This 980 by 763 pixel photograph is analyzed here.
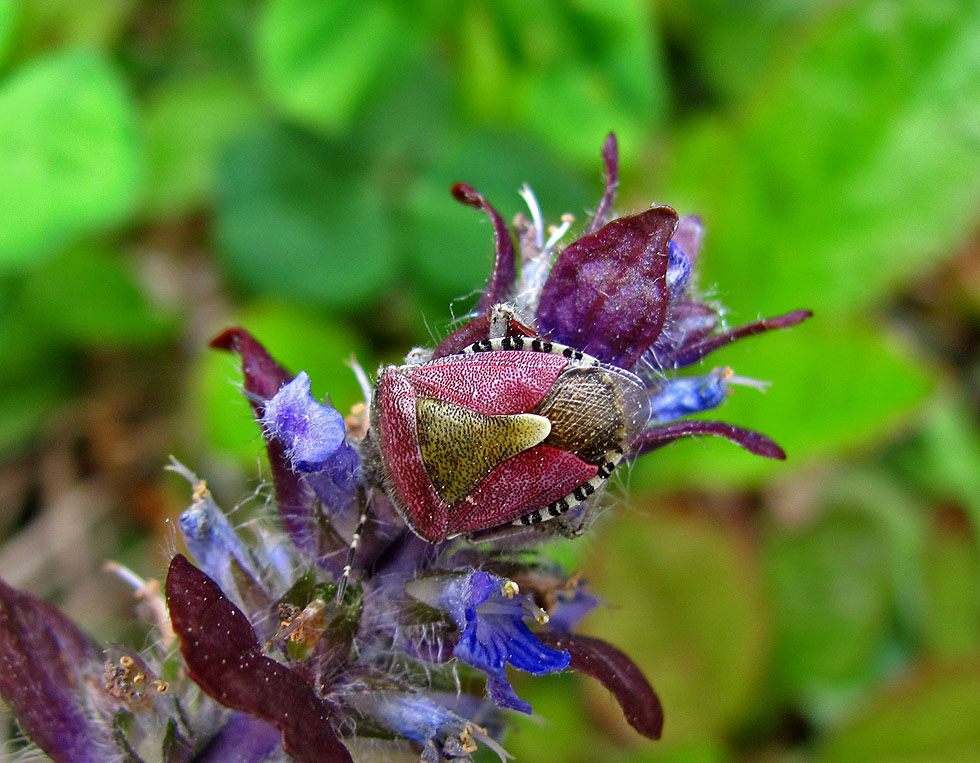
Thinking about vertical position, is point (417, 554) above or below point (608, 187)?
below

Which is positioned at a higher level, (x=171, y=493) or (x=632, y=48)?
(x=632, y=48)

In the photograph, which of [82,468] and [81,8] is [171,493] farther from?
[81,8]

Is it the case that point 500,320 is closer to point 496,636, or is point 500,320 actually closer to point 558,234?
point 558,234

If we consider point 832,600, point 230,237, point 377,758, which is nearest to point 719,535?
point 832,600

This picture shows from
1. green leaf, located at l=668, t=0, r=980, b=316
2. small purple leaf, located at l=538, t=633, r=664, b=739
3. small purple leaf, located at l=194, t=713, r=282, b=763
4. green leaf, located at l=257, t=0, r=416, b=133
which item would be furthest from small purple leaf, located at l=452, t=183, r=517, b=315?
green leaf, located at l=668, t=0, r=980, b=316

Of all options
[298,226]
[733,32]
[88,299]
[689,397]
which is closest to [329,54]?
[298,226]
